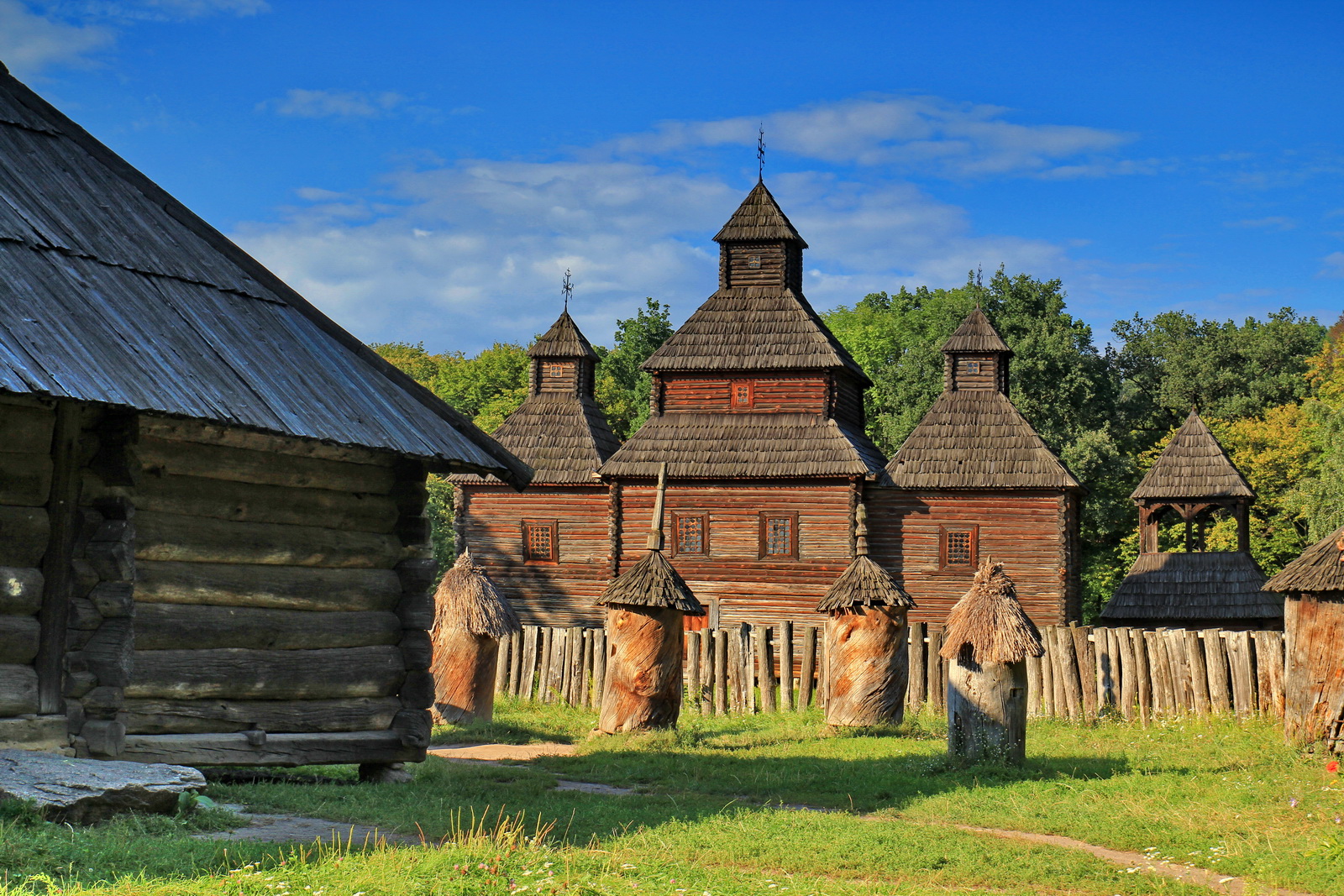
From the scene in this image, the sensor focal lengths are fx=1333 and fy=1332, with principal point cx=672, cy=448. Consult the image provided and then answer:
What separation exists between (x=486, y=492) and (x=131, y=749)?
76.9ft

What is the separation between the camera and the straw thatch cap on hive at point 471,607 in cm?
1677

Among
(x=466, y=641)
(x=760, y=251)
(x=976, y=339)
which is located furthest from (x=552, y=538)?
(x=466, y=641)

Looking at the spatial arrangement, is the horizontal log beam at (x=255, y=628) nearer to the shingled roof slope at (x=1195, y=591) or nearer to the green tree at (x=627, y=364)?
the shingled roof slope at (x=1195, y=591)

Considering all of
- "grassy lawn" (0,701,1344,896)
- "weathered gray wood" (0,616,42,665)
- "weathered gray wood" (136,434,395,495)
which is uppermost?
"weathered gray wood" (136,434,395,495)

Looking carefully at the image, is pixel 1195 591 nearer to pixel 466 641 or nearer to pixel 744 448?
pixel 744 448

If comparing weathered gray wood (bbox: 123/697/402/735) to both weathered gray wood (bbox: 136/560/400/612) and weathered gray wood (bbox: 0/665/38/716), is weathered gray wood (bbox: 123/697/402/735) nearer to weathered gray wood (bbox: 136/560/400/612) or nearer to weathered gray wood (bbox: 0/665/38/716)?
weathered gray wood (bbox: 0/665/38/716)

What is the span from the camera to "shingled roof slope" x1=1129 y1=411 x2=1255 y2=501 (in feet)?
100

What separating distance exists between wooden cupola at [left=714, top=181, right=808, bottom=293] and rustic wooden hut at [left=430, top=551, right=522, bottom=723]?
670 inches

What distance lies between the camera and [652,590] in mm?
15359

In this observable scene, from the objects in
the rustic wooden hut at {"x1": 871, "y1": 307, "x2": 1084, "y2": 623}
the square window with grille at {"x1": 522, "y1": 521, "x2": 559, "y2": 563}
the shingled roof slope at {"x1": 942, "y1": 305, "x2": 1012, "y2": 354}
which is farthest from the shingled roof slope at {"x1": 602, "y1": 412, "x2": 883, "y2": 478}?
the shingled roof slope at {"x1": 942, "y1": 305, "x2": 1012, "y2": 354}

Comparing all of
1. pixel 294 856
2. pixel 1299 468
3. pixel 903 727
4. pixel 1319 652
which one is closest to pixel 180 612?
pixel 294 856

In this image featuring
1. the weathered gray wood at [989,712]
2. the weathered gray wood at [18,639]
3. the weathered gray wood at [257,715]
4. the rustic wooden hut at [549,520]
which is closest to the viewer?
the weathered gray wood at [18,639]

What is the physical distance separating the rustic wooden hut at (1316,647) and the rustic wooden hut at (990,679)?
11.2 feet

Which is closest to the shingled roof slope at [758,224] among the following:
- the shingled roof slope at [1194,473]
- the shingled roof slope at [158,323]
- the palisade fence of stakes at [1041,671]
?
the shingled roof slope at [1194,473]
